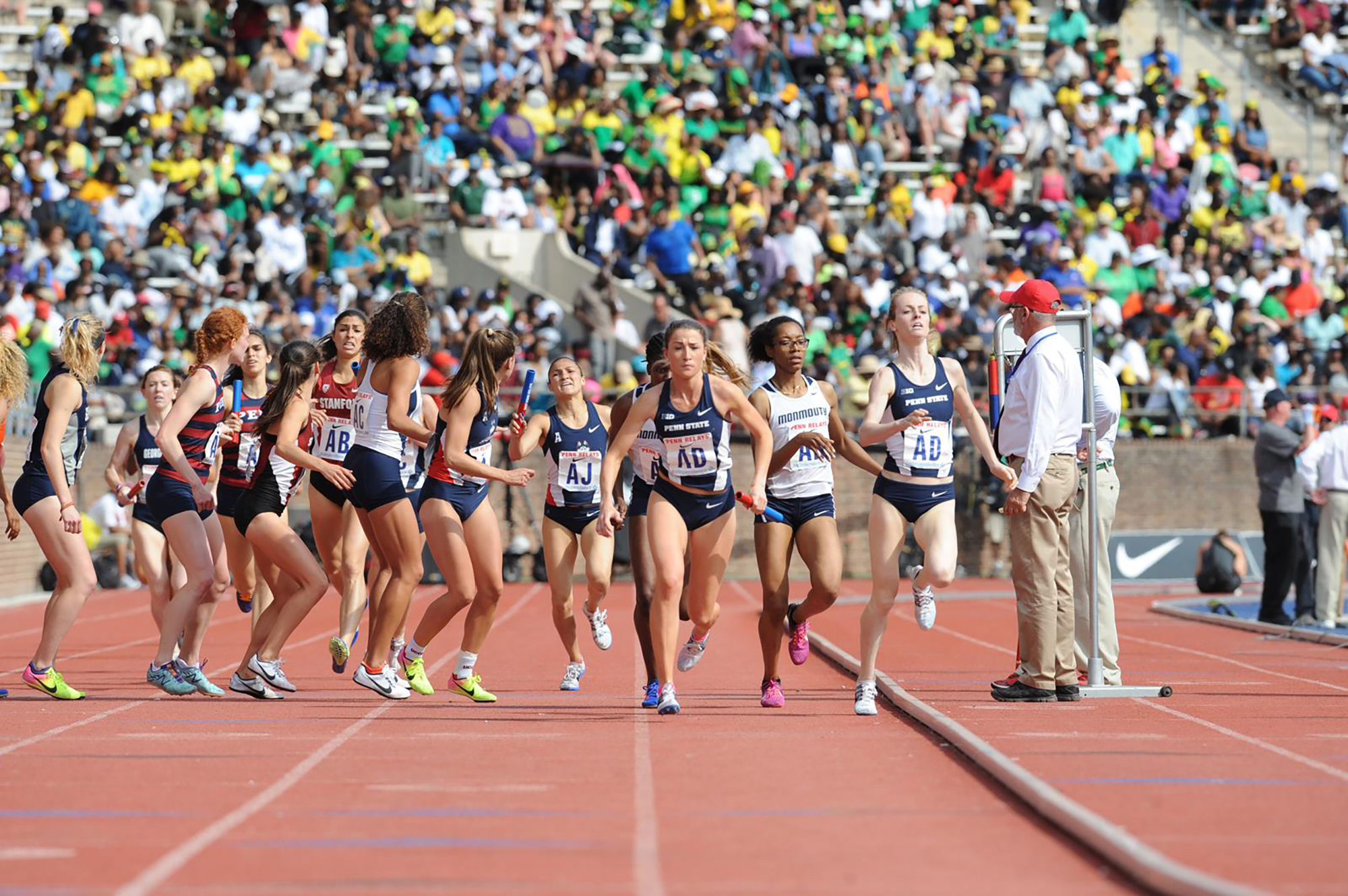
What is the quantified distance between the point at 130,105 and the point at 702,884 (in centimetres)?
2719

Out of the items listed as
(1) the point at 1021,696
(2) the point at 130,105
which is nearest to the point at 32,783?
(1) the point at 1021,696

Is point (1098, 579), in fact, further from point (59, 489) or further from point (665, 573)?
point (59, 489)

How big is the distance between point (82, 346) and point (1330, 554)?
36.7 feet

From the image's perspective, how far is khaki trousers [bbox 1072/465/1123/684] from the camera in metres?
11.7

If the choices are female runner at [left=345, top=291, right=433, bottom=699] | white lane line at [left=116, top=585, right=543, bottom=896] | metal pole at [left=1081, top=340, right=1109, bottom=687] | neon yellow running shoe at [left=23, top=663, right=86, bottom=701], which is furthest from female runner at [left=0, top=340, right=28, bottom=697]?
metal pole at [left=1081, top=340, right=1109, bottom=687]

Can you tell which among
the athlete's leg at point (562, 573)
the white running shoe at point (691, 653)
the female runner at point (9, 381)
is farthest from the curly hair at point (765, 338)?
the female runner at point (9, 381)

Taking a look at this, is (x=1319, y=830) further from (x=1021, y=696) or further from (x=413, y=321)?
(x=413, y=321)

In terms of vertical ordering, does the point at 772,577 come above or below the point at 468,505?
below

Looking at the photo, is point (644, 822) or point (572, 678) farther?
point (572, 678)

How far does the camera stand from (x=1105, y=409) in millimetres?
11898

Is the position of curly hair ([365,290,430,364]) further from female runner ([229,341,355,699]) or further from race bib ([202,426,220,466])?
race bib ([202,426,220,466])

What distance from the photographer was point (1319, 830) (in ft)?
21.6

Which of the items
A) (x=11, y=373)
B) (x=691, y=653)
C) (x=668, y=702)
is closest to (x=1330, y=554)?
(x=691, y=653)

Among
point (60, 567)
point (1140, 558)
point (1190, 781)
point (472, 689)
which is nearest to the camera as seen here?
point (1190, 781)
